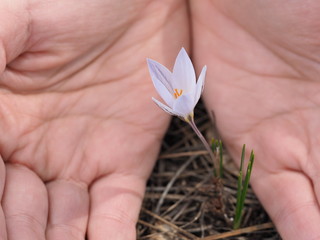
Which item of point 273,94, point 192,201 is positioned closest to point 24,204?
point 192,201

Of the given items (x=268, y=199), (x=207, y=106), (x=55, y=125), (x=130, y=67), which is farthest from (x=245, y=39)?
(x=55, y=125)

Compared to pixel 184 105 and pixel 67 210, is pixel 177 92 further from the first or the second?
pixel 67 210

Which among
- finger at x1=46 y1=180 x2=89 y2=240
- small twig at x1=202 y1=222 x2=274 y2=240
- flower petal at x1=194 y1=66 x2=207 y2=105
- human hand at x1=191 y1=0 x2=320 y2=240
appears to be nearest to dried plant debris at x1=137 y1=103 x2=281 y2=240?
small twig at x1=202 y1=222 x2=274 y2=240

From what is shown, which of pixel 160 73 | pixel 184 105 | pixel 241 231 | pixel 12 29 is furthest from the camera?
pixel 241 231

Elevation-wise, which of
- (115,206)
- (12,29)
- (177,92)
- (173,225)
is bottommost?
(173,225)

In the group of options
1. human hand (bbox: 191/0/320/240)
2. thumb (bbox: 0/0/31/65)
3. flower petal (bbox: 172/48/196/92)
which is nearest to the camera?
flower petal (bbox: 172/48/196/92)

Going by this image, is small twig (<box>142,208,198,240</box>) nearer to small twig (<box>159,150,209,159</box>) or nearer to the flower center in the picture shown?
small twig (<box>159,150,209,159</box>)
